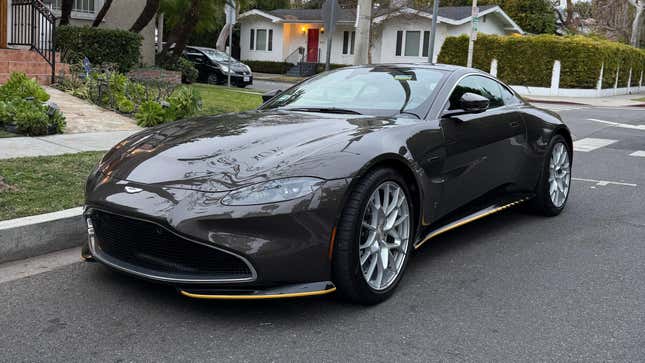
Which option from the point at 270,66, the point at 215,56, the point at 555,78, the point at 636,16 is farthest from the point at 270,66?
the point at 636,16

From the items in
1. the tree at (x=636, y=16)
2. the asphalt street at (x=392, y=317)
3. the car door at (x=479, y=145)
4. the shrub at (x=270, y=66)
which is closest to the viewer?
the asphalt street at (x=392, y=317)

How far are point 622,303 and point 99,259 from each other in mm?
3038

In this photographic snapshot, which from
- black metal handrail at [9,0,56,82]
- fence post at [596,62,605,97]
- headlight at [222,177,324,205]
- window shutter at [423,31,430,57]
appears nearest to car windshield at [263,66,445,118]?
headlight at [222,177,324,205]

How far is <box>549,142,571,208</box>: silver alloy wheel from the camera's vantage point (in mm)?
6121

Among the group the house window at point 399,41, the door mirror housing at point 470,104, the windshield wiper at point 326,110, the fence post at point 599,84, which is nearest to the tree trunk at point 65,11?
the windshield wiper at point 326,110

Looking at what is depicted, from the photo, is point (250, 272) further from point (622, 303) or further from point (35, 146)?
point (35, 146)

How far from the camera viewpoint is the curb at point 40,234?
4395 mm

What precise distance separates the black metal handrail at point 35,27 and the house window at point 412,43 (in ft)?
88.5

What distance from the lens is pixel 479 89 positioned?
212 inches

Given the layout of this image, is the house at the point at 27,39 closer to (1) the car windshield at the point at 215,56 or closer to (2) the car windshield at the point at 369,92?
(2) the car windshield at the point at 369,92

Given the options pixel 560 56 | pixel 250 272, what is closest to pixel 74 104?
pixel 250 272

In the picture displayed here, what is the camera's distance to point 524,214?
629 centimetres

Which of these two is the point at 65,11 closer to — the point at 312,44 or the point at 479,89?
the point at 479,89

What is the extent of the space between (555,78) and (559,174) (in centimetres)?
2592
